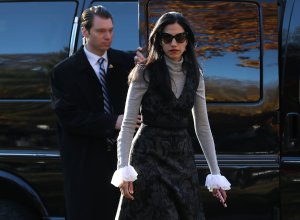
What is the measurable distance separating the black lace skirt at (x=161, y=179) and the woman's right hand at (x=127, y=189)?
0.15 ft

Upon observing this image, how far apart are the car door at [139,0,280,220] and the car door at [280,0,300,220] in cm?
5

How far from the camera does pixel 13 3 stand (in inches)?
199

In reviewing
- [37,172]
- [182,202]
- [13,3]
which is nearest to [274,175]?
[182,202]

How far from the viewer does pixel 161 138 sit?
3.46 metres

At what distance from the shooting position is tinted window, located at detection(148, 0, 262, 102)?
4473 millimetres

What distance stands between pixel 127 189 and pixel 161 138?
11.9 inches

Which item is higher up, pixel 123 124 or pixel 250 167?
pixel 123 124

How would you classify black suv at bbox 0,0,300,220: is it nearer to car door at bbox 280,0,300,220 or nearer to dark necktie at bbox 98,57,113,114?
car door at bbox 280,0,300,220

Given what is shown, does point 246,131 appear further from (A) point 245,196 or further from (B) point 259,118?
(A) point 245,196

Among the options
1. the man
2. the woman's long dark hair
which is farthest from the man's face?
the woman's long dark hair

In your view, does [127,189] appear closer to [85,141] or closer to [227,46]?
[85,141]

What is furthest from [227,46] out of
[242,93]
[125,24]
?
[125,24]

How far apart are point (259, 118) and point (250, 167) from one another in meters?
0.32

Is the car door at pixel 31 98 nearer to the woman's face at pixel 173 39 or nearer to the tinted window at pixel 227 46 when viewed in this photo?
the tinted window at pixel 227 46
